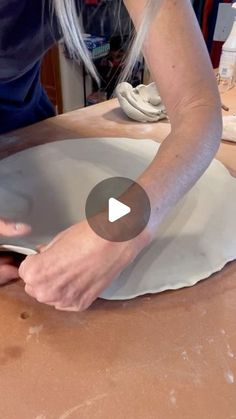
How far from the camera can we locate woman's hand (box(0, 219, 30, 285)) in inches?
17.6

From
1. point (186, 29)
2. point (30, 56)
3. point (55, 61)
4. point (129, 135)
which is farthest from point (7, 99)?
point (55, 61)

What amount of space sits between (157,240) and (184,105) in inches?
7.7

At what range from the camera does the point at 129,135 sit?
0.91 metres

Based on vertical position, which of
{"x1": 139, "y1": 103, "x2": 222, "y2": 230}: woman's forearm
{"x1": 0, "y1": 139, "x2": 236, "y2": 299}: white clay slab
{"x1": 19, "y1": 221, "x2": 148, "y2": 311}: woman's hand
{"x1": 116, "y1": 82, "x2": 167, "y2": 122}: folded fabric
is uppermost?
{"x1": 139, "y1": 103, "x2": 222, "y2": 230}: woman's forearm

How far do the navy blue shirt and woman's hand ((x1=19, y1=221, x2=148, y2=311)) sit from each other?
0.40 metres

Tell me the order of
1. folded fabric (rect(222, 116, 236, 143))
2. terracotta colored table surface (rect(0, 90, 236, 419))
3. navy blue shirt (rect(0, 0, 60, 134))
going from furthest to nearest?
folded fabric (rect(222, 116, 236, 143))
navy blue shirt (rect(0, 0, 60, 134))
terracotta colored table surface (rect(0, 90, 236, 419))

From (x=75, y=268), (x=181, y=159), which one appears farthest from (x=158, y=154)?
(x=75, y=268)

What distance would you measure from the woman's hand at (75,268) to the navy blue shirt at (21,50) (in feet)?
1.30

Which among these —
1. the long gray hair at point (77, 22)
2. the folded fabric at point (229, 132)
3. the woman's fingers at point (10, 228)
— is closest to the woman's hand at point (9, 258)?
the woman's fingers at point (10, 228)

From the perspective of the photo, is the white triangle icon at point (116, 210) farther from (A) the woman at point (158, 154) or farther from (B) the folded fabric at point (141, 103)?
(B) the folded fabric at point (141, 103)

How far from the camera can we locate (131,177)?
2.41 feet

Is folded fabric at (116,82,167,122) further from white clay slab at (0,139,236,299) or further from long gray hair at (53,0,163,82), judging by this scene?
long gray hair at (53,0,163,82)
